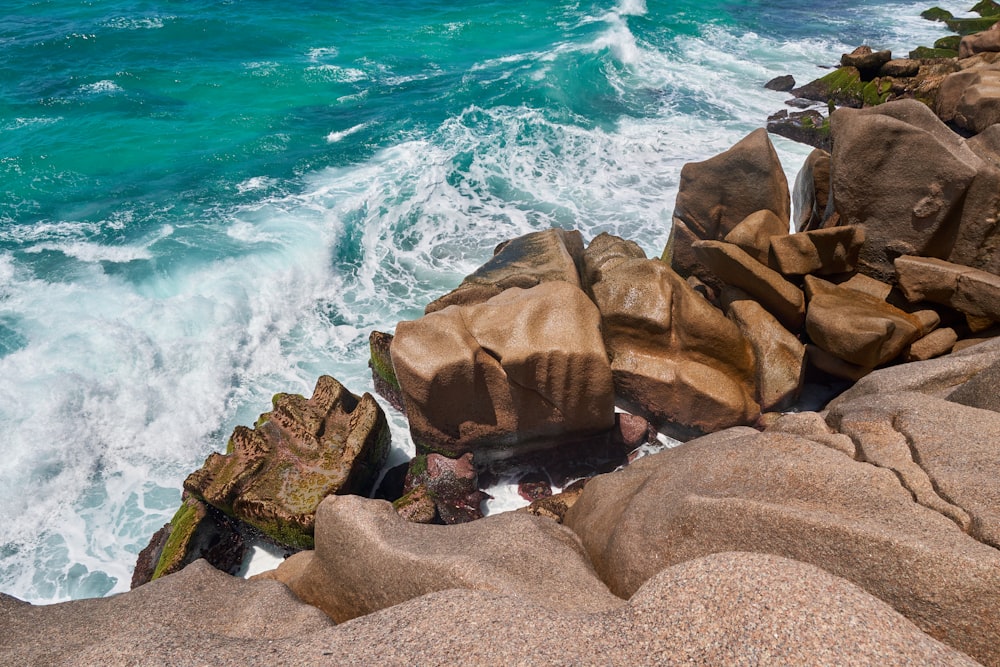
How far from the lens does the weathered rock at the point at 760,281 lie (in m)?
8.80

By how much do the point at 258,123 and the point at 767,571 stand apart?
2185cm

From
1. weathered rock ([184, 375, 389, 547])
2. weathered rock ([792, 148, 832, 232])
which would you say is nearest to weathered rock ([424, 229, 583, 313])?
weathered rock ([184, 375, 389, 547])

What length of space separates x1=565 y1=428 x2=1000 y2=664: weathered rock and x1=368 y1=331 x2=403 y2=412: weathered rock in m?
4.97

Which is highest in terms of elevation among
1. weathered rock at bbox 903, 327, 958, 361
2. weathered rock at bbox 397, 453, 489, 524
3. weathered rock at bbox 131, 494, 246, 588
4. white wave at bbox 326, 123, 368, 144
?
white wave at bbox 326, 123, 368, 144

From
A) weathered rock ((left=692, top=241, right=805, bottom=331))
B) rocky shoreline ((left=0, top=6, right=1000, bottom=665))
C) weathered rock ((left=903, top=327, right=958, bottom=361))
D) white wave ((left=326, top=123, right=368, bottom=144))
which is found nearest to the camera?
rocky shoreline ((left=0, top=6, right=1000, bottom=665))

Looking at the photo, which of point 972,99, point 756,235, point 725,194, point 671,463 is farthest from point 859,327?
point 972,99

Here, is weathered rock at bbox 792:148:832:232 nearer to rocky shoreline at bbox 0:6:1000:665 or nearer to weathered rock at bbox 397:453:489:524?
rocky shoreline at bbox 0:6:1000:665

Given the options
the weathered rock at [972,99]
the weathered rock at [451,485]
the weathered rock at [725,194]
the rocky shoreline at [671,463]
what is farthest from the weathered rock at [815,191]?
the weathered rock at [451,485]

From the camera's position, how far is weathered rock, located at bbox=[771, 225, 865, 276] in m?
8.65

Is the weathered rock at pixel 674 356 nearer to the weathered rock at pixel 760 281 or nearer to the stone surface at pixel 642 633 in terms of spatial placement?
the weathered rock at pixel 760 281

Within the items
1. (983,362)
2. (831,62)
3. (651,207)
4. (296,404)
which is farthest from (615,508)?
(831,62)

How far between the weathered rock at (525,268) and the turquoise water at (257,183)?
2.42m

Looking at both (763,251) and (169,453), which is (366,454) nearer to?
(169,453)

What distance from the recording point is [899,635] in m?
2.99
